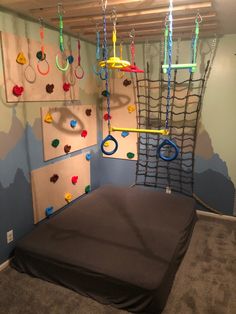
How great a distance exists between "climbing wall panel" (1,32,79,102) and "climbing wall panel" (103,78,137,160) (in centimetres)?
76

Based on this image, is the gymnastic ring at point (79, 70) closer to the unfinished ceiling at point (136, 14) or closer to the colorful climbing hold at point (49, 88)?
the unfinished ceiling at point (136, 14)

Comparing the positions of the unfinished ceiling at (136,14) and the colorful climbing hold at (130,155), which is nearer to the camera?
the unfinished ceiling at (136,14)

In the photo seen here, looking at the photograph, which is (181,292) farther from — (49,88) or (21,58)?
(21,58)

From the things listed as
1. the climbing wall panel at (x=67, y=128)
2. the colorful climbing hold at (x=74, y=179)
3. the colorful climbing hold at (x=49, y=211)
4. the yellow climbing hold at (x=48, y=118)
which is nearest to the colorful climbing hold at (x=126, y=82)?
the climbing wall panel at (x=67, y=128)

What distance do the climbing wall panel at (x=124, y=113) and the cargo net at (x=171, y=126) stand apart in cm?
9

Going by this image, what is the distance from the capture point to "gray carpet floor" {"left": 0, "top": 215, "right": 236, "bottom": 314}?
2031 mm

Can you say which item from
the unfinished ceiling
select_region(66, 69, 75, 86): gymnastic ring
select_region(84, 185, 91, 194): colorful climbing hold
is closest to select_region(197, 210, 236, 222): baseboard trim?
select_region(84, 185, 91, 194): colorful climbing hold

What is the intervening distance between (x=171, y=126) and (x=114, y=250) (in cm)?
190

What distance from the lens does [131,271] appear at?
207 cm

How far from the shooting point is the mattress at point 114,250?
6.63 ft

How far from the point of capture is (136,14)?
2.34 meters

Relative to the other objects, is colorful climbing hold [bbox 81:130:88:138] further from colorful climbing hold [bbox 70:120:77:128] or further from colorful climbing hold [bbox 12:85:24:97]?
colorful climbing hold [bbox 12:85:24:97]

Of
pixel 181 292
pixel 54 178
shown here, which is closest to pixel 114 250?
pixel 181 292

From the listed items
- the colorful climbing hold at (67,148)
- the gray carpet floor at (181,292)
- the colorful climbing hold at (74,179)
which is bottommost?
the gray carpet floor at (181,292)
